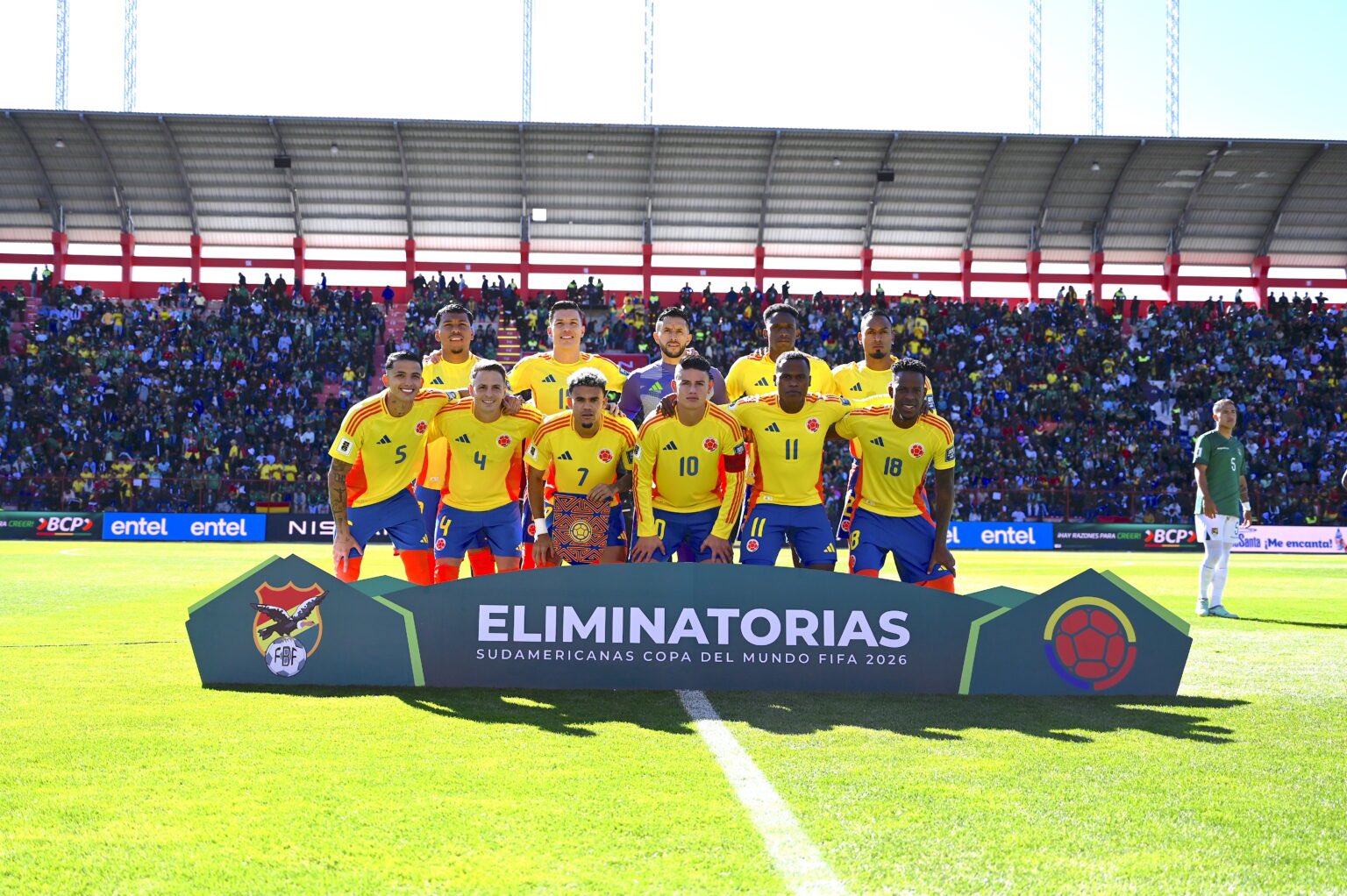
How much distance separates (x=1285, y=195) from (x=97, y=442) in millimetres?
38580

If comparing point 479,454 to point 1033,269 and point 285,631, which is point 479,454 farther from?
point 1033,269

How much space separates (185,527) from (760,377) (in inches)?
936

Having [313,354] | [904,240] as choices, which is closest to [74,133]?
[313,354]

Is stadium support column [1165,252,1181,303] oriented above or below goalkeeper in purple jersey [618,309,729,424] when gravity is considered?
above

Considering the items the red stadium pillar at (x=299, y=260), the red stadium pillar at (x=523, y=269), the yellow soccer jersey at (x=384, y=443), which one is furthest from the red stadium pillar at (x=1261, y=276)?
the yellow soccer jersey at (x=384, y=443)

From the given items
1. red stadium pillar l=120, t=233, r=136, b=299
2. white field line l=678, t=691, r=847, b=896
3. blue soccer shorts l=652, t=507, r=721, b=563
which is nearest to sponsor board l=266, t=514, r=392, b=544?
red stadium pillar l=120, t=233, r=136, b=299

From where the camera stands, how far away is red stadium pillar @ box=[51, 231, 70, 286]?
1484 inches

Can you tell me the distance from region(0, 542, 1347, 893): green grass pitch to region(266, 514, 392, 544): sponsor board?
21.6 m

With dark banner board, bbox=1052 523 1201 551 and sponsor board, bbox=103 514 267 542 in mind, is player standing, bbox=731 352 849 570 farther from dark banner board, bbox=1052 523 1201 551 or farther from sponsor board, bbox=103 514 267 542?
sponsor board, bbox=103 514 267 542

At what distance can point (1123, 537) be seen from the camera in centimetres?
2930

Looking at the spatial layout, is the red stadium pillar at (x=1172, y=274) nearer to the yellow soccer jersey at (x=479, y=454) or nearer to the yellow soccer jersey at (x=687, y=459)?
the yellow soccer jersey at (x=687, y=459)

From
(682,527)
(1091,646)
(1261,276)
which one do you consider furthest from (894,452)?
(1261,276)

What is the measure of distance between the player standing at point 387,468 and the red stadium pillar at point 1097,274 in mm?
35175

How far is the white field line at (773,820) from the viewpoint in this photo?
319 cm
